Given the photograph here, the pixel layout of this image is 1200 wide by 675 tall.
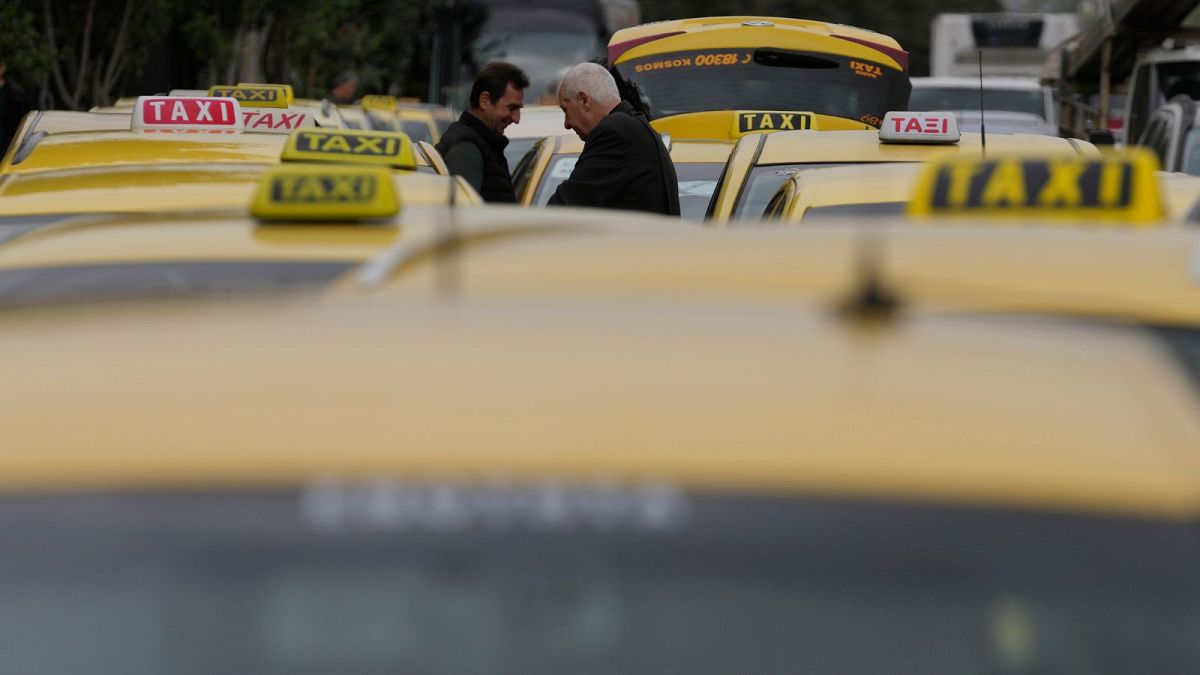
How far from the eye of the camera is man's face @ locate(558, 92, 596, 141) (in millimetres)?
8156

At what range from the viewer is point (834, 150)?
8875mm

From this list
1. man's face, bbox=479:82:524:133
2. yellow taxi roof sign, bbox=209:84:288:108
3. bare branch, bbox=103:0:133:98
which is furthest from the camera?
bare branch, bbox=103:0:133:98

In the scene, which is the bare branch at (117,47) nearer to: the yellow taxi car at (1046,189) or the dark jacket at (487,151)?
the dark jacket at (487,151)

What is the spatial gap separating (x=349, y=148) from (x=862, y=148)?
126 inches

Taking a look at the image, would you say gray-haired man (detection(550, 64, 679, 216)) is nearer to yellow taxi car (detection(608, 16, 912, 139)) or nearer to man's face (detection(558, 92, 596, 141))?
man's face (detection(558, 92, 596, 141))

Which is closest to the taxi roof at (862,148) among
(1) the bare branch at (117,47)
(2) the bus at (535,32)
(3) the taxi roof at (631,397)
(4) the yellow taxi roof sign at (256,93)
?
(4) the yellow taxi roof sign at (256,93)

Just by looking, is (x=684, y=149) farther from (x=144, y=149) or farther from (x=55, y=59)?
(x=55, y=59)

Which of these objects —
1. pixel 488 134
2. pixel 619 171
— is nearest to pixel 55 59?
pixel 488 134

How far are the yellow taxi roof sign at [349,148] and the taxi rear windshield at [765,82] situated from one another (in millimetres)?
8006

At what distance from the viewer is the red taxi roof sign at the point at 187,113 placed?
9.23 m

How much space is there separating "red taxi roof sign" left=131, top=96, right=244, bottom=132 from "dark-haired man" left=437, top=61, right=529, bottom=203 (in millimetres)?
832

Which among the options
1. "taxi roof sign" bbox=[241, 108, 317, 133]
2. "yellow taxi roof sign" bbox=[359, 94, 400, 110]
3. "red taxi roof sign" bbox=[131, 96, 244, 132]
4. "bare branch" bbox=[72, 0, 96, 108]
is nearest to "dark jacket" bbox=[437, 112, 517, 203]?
"red taxi roof sign" bbox=[131, 96, 244, 132]

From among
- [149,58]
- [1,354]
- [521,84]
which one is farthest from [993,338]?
[149,58]

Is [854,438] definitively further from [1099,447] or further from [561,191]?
[561,191]
